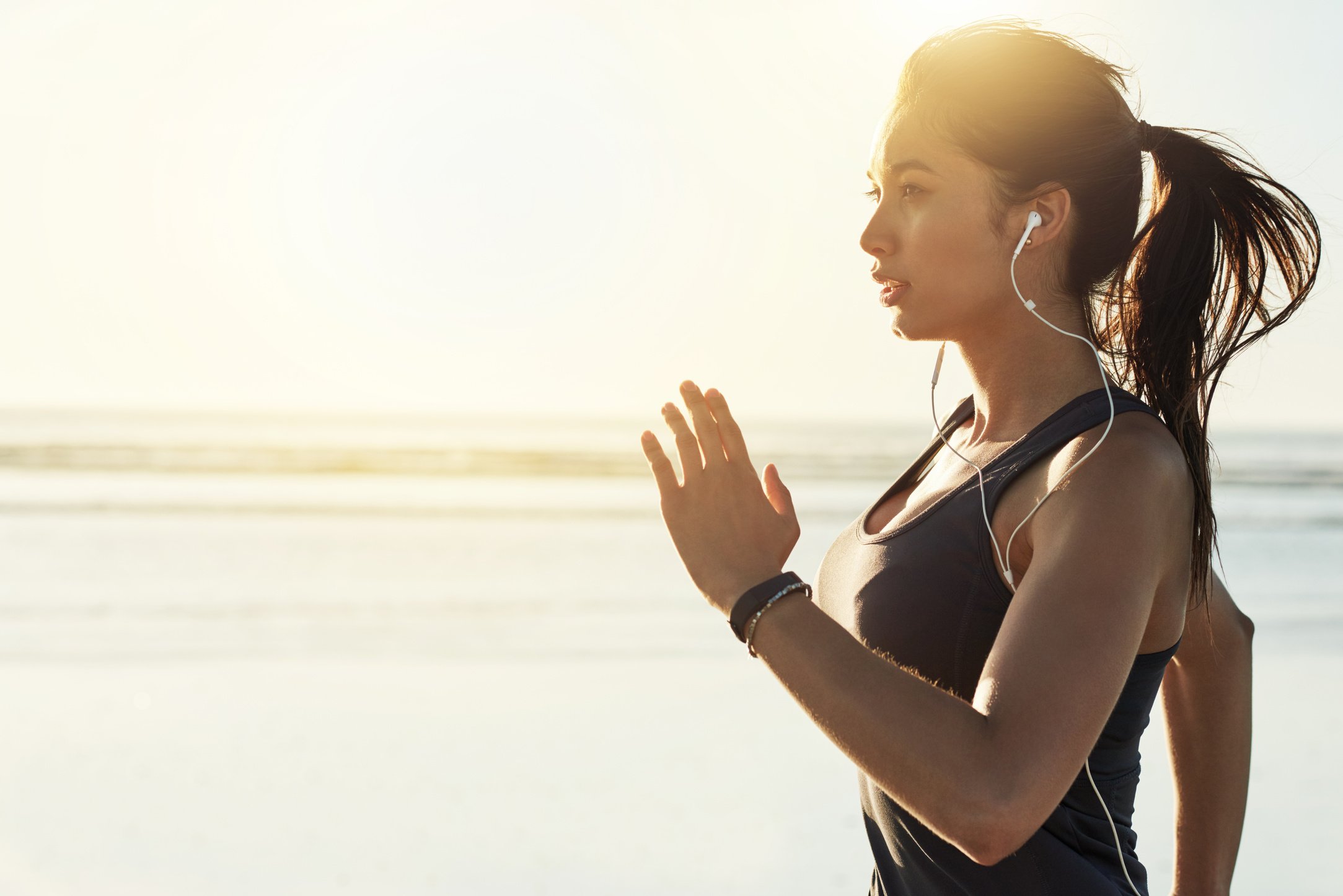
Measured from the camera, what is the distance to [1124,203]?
162 cm

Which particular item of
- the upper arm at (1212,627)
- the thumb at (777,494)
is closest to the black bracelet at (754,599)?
the thumb at (777,494)

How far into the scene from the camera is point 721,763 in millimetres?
4441

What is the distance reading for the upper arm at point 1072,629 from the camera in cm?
111

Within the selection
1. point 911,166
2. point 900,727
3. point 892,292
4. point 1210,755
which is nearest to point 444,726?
point 1210,755

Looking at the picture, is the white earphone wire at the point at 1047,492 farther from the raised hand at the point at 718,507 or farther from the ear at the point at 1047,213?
the raised hand at the point at 718,507

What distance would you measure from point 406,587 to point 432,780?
389 centimetres

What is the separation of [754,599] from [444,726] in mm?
3844

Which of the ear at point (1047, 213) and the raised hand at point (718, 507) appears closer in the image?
the raised hand at point (718, 507)

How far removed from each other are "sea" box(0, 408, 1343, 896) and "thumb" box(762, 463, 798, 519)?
0.78 feet

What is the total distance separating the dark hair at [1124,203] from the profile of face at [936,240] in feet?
0.07

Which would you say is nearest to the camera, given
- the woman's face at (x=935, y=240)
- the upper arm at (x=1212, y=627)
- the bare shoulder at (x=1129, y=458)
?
the bare shoulder at (x=1129, y=458)

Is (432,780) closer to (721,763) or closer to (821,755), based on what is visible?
(721,763)

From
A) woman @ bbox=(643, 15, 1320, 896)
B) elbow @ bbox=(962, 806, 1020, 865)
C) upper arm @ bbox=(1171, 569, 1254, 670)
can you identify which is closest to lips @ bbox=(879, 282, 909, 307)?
woman @ bbox=(643, 15, 1320, 896)

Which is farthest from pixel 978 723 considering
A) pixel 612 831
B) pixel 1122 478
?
pixel 612 831
